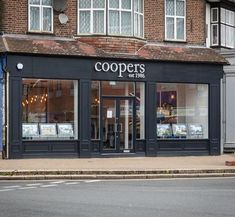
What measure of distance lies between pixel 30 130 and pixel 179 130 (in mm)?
6510

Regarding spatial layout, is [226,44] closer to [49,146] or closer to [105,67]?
[105,67]

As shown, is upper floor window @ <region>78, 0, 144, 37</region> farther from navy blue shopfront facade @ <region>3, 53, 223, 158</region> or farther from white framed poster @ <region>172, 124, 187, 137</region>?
white framed poster @ <region>172, 124, 187, 137</region>

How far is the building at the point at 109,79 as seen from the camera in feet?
77.0

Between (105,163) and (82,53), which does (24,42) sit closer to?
(82,53)

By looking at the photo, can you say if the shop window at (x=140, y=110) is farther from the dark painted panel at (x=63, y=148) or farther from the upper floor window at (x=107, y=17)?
the dark painted panel at (x=63, y=148)

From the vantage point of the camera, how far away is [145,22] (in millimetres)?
25766

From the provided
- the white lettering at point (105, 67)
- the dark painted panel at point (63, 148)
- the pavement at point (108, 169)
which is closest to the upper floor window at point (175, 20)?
the white lettering at point (105, 67)

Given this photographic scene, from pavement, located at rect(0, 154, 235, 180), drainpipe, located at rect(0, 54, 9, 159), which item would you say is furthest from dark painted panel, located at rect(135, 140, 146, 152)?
drainpipe, located at rect(0, 54, 9, 159)

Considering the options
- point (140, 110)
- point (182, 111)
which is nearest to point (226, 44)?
point (182, 111)

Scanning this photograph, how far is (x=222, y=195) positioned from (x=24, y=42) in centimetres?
1245

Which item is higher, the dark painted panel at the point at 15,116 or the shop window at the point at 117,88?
the shop window at the point at 117,88

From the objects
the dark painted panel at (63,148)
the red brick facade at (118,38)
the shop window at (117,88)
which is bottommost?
the dark painted panel at (63,148)

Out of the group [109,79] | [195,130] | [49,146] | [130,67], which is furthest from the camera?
[195,130]

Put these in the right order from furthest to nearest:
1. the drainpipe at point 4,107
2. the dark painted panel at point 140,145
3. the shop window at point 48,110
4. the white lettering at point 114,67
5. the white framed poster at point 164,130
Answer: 1. the white framed poster at point 164,130
2. the dark painted panel at point 140,145
3. the white lettering at point 114,67
4. the shop window at point 48,110
5. the drainpipe at point 4,107
